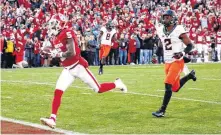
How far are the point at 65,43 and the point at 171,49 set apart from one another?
6.49 feet

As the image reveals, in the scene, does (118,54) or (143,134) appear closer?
(143,134)

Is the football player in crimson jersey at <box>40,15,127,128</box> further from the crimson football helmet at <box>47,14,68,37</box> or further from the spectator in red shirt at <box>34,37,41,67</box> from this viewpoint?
the spectator in red shirt at <box>34,37,41,67</box>

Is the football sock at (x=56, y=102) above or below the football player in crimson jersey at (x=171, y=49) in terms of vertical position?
below

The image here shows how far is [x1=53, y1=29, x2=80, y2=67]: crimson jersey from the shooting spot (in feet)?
28.4

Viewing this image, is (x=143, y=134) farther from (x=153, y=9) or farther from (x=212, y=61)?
(x=153, y=9)

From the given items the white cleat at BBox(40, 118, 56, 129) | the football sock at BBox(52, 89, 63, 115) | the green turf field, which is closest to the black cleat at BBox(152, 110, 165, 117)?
the green turf field

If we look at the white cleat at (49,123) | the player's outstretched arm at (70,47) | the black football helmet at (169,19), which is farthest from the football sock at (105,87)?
the white cleat at (49,123)

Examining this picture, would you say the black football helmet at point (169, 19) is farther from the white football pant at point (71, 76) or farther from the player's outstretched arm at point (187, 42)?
the white football pant at point (71, 76)

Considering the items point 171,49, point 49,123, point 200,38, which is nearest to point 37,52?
point 200,38

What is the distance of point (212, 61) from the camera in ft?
93.7

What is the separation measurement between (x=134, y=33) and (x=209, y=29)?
4114 millimetres

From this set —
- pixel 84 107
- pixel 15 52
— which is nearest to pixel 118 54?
pixel 15 52

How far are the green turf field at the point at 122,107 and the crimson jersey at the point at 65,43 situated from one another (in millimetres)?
911

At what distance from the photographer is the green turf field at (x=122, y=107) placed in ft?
28.4
